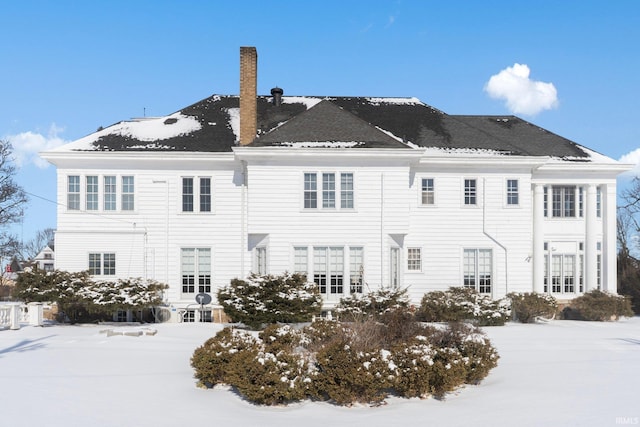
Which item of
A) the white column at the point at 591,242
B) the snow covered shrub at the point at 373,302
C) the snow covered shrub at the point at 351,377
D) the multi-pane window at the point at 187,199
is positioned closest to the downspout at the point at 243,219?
the multi-pane window at the point at 187,199

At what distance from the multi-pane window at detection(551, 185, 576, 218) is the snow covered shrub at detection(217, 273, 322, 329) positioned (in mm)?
Result: 14658

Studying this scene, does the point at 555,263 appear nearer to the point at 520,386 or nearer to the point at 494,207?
the point at 494,207

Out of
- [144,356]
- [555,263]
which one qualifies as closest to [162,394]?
[144,356]

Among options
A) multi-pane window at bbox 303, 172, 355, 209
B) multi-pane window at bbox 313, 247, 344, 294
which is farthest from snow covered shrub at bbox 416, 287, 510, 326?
multi-pane window at bbox 303, 172, 355, 209

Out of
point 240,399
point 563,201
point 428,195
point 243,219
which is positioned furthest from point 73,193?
point 563,201

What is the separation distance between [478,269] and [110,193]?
1743cm

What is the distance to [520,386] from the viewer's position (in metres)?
12.7

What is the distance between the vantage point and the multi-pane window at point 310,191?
24.9m

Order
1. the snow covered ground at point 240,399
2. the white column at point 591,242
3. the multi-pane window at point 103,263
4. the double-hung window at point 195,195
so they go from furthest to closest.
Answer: the white column at point 591,242
the double-hung window at point 195,195
the multi-pane window at point 103,263
the snow covered ground at point 240,399

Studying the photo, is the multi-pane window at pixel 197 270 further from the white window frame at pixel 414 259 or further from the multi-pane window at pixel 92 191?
the white window frame at pixel 414 259

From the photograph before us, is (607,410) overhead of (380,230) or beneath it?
beneath

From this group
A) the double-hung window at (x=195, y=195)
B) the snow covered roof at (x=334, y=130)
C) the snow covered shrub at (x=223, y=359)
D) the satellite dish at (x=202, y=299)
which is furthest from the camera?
the double-hung window at (x=195, y=195)

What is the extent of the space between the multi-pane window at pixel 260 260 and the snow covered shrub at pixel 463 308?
272 inches

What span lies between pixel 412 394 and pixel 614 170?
22.3 meters
